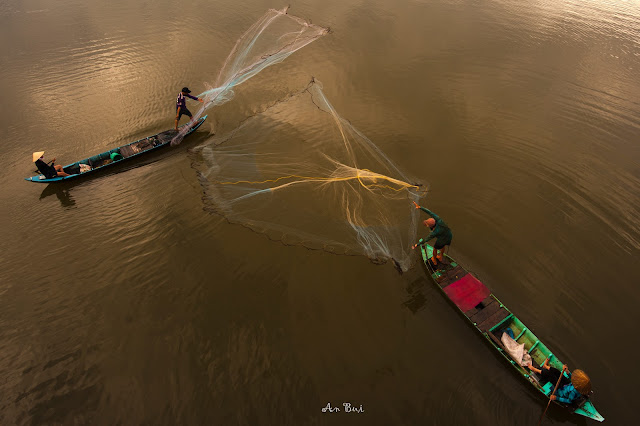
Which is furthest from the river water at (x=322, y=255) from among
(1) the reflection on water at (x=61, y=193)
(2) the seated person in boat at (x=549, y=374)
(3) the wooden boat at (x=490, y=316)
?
(2) the seated person in boat at (x=549, y=374)

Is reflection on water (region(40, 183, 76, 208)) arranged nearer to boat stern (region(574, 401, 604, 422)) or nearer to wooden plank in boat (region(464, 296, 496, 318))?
wooden plank in boat (region(464, 296, 496, 318))

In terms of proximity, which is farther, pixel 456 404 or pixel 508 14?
pixel 508 14

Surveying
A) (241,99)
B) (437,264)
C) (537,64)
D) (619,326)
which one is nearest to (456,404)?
(437,264)

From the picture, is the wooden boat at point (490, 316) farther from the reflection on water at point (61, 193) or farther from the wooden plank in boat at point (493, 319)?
the reflection on water at point (61, 193)

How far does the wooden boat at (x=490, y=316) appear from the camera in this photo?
17.7ft

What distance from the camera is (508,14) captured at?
53.5 feet

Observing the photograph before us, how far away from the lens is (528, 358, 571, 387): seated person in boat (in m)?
5.27

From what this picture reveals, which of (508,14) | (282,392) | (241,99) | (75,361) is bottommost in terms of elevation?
(282,392)

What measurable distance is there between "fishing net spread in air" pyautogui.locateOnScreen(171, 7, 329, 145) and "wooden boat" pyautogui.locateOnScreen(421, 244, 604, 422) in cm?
713

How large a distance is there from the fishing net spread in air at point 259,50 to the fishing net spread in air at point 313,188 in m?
1.24

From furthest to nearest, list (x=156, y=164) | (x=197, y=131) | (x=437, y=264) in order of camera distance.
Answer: (x=197, y=131)
(x=156, y=164)
(x=437, y=264)

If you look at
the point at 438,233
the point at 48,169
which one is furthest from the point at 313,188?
the point at 48,169

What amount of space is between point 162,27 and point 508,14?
17.9m

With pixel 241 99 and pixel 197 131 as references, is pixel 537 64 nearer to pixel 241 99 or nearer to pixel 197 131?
pixel 241 99
